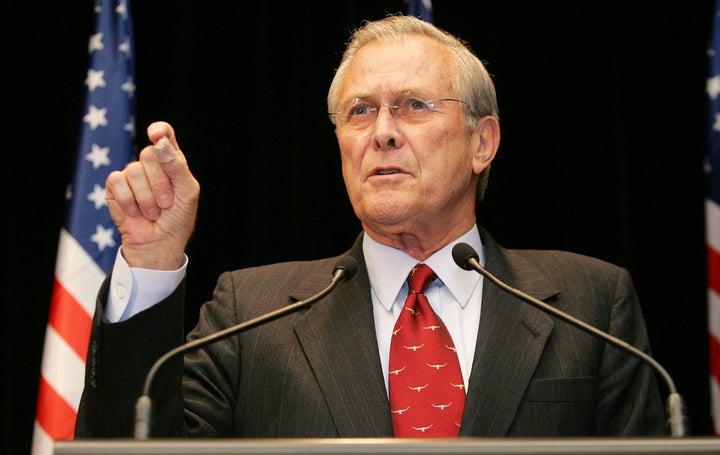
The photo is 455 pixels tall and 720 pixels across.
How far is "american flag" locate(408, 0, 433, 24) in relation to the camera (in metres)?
3.01

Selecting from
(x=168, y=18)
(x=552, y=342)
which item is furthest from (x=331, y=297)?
(x=168, y=18)

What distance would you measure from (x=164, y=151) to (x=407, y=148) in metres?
0.73

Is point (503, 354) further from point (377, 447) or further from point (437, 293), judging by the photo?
point (377, 447)

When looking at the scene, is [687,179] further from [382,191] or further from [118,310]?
[118,310]

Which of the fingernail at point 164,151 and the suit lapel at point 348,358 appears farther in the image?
the suit lapel at point 348,358

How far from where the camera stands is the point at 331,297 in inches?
85.6

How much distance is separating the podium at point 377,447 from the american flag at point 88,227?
5.38 feet

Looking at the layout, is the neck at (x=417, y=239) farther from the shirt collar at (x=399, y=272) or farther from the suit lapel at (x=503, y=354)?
the suit lapel at (x=503, y=354)

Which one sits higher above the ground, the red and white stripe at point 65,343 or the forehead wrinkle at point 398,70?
the forehead wrinkle at point 398,70

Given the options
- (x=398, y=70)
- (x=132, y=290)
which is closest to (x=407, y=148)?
(x=398, y=70)

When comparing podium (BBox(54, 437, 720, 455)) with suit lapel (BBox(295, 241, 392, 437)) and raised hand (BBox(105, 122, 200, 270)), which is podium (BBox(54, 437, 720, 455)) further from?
suit lapel (BBox(295, 241, 392, 437))

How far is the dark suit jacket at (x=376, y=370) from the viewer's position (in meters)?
1.93

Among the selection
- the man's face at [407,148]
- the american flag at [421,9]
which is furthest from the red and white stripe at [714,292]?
the american flag at [421,9]

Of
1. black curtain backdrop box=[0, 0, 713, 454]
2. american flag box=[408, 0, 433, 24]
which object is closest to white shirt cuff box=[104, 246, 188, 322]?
black curtain backdrop box=[0, 0, 713, 454]
